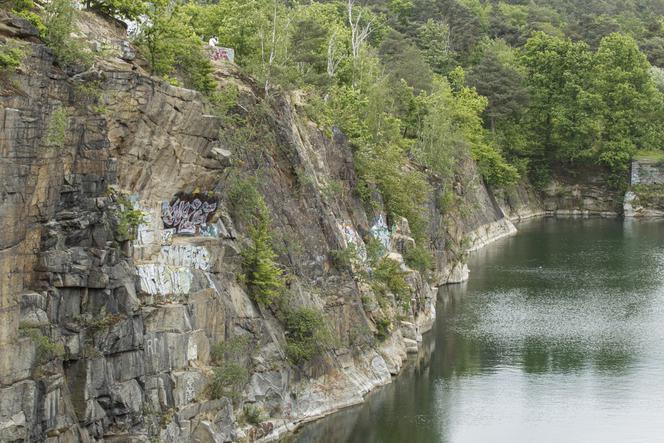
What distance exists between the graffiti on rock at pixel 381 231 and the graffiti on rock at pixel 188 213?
21.7 meters

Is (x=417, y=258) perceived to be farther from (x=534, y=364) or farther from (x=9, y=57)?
(x=9, y=57)

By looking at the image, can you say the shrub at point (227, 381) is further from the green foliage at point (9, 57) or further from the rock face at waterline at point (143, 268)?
the green foliage at point (9, 57)

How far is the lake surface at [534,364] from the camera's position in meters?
43.6

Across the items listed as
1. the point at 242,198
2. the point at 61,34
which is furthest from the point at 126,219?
the point at 242,198

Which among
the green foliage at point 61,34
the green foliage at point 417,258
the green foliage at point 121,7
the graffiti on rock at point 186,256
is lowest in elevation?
the green foliage at point 417,258

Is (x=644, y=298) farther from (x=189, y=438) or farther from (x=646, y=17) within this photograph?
(x=646, y=17)

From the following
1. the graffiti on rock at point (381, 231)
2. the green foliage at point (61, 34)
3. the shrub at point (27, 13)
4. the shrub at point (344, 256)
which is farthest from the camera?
the graffiti on rock at point (381, 231)

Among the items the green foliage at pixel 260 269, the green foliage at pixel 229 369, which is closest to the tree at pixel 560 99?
the green foliage at pixel 260 269

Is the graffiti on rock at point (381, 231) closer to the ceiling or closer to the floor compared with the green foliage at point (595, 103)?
closer to the floor

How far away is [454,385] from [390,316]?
659cm

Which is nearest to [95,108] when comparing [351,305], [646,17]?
[351,305]

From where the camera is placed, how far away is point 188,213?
40.5 m

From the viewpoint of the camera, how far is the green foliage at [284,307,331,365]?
4506 cm

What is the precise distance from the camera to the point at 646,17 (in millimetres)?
171000
